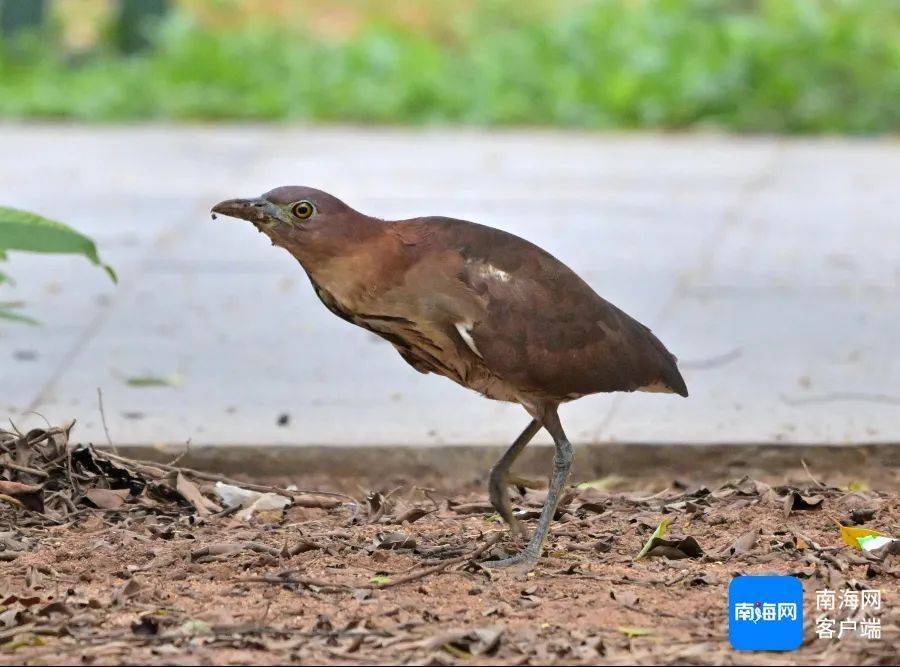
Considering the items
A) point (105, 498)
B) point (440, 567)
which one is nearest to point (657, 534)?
point (440, 567)

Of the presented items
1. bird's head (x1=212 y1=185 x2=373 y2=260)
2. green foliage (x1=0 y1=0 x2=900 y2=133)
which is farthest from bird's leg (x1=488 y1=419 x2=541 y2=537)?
green foliage (x1=0 y1=0 x2=900 y2=133)

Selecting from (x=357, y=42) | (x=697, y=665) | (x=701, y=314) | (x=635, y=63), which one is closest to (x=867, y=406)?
(x=701, y=314)

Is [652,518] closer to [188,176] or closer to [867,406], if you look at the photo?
[867,406]

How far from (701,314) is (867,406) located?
4.69 feet

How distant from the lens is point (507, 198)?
32.8 feet

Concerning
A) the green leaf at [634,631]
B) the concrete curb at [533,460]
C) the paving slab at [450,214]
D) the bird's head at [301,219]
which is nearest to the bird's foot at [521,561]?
the green leaf at [634,631]

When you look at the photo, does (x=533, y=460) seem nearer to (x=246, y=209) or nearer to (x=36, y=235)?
(x=36, y=235)

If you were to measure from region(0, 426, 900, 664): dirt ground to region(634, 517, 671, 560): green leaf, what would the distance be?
0.03 m

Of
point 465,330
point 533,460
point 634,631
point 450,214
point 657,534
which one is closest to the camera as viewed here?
point 634,631

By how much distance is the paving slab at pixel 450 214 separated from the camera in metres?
6.38

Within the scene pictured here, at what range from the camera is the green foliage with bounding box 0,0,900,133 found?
12227 mm

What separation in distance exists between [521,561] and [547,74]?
8847mm

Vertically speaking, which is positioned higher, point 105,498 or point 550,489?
point 550,489

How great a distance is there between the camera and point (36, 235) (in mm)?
4898
